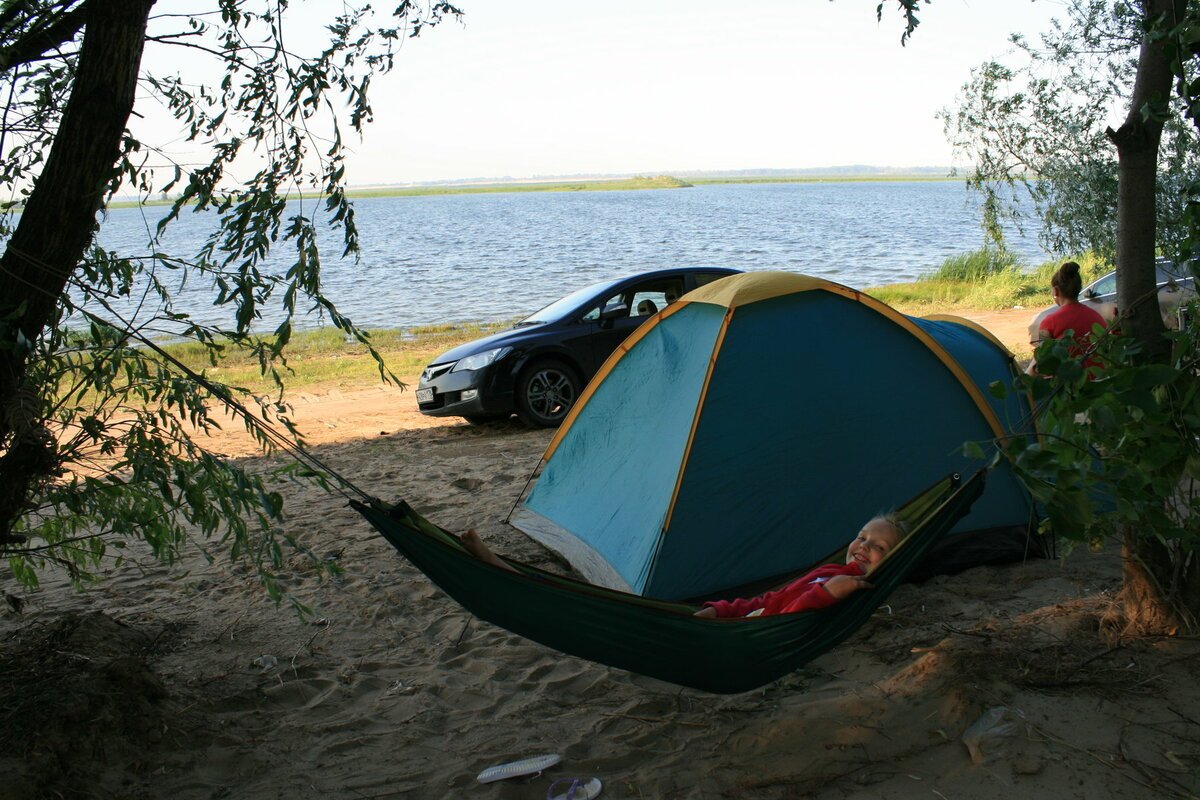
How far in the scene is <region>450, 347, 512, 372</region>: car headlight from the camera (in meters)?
8.94

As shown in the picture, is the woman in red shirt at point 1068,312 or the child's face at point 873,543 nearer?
the child's face at point 873,543

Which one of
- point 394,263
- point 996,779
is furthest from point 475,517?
point 394,263

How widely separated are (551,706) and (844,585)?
1.32 meters

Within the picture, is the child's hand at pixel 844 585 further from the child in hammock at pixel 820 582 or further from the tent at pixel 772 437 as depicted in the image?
the tent at pixel 772 437

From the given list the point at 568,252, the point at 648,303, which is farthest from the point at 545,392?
the point at 568,252

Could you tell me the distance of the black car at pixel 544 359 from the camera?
8953 mm

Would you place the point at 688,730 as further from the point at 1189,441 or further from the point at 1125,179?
the point at 1125,179

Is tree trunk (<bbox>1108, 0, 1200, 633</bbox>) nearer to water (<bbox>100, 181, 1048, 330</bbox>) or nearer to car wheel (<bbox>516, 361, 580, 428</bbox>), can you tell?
car wheel (<bbox>516, 361, 580, 428</bbox>)

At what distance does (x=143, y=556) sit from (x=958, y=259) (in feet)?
66.6

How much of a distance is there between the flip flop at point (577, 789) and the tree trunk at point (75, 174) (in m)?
2.05

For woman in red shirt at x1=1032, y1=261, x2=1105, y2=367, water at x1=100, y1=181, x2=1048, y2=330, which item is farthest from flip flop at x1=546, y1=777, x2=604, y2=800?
water at x1=100, y1=181, x2=1048, y2=330

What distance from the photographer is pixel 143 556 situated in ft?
19.7

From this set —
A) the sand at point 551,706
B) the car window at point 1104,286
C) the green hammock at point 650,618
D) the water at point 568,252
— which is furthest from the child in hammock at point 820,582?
the car window at point 1104,286

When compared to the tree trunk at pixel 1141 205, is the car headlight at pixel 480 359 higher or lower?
lower
